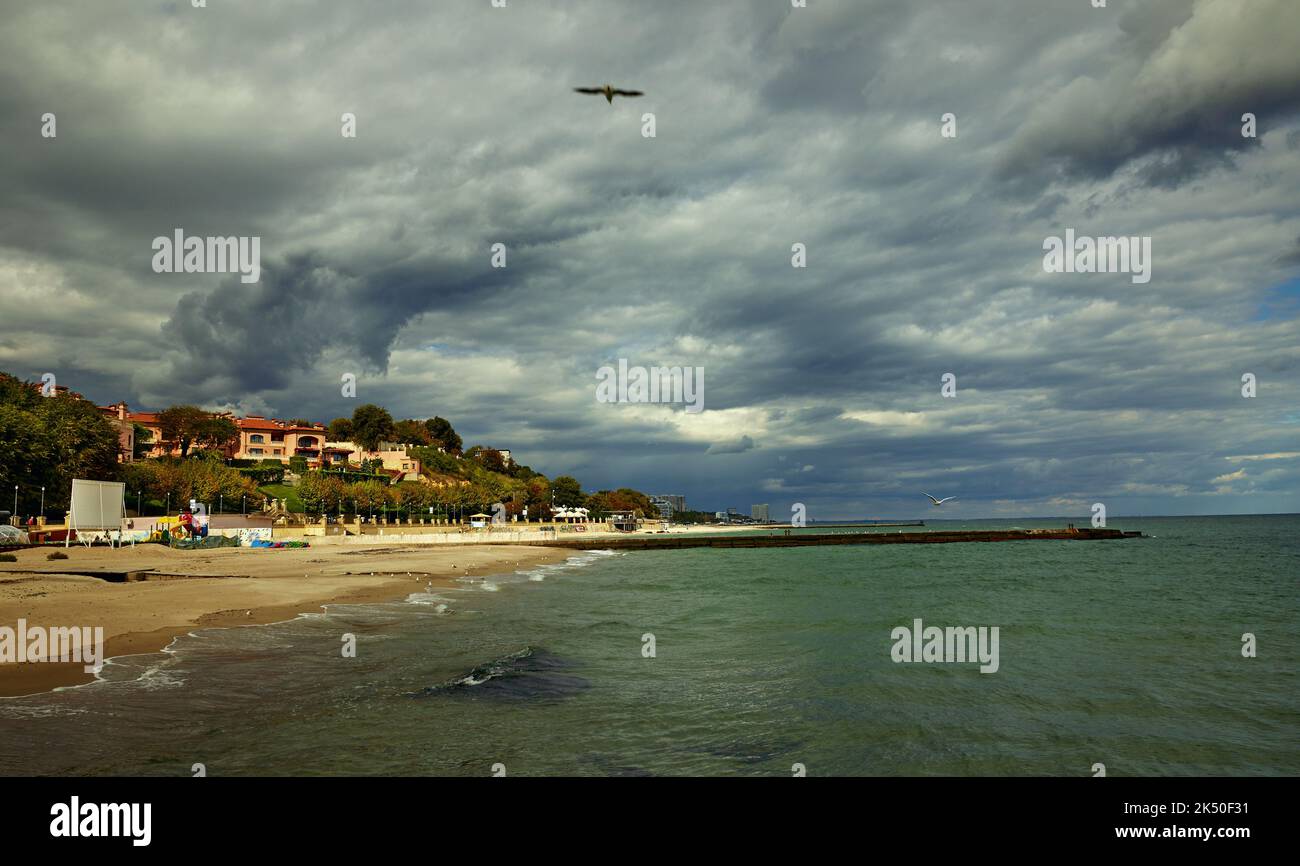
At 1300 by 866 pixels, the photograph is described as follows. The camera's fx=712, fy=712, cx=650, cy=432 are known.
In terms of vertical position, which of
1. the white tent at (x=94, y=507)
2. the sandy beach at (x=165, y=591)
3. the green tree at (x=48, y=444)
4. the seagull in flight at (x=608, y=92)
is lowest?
the sandy beach at (x=165, y=591)

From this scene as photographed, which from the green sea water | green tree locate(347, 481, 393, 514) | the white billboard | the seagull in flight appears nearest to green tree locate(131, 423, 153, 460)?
green tree locate(347, 481, 393, 514)

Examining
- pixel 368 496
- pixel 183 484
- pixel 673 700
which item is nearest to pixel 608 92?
pixel 673 700

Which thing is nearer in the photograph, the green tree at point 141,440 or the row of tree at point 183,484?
the row of tree at point 183,484

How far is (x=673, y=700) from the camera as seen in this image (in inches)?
662

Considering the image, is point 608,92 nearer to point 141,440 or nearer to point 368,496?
point 368,496

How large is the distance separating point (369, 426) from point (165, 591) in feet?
532

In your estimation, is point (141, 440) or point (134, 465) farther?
point (141, 440)

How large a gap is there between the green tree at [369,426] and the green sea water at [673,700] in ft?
535

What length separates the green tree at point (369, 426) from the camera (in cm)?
18488

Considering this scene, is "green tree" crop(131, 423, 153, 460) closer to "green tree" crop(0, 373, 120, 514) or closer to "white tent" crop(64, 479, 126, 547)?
"green tree" crop(0, 373, 120, 514)

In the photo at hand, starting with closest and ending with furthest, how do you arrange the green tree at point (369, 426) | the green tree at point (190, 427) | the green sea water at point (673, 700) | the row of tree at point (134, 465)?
the green sea water at point (673, 700), the row of tree at point (134, 465), the green tree at point (190, 427), the green tree at point (369, 426)

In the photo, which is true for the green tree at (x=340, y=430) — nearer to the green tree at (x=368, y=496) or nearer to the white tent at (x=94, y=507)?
the green tree at (x=368, y=496)

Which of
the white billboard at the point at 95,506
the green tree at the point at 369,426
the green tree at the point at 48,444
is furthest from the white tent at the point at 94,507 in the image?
the green tree at the point at 369,426

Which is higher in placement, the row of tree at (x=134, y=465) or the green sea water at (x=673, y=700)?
the row of tree at (x=134, y=465)
